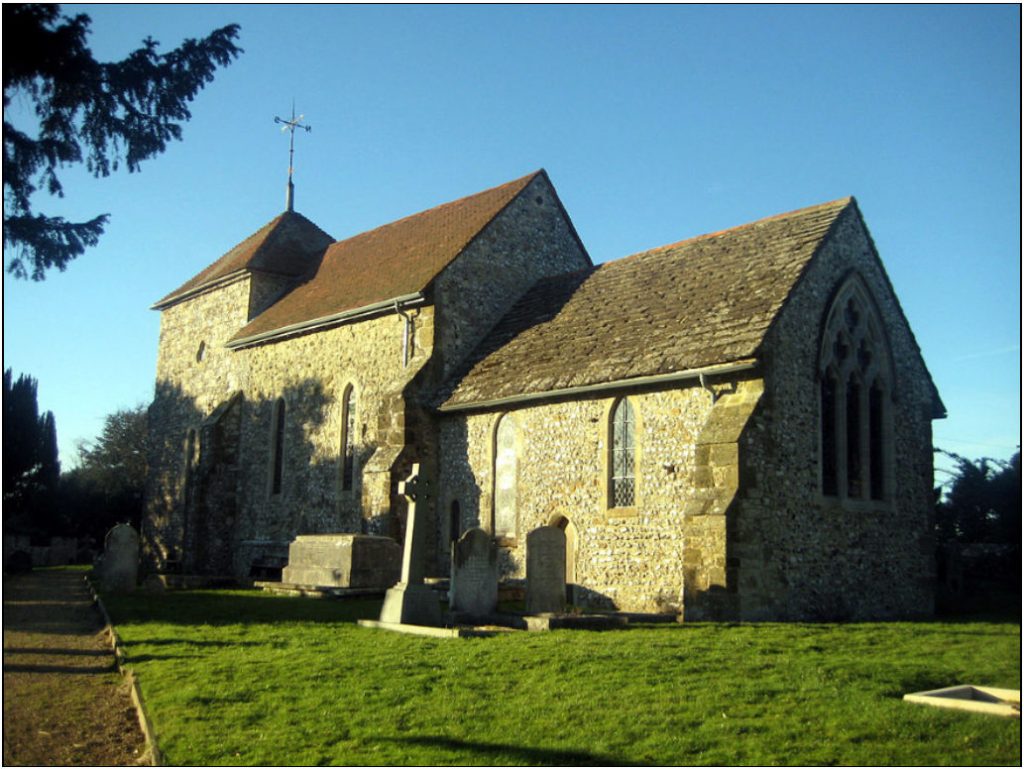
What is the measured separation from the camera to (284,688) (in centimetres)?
1001

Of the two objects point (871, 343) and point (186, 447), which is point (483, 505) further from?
point (186, 447)

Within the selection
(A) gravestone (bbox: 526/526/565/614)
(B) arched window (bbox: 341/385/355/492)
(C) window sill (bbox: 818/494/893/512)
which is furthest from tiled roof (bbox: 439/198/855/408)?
(A) gravestone (bbox: 526/526/565/614)

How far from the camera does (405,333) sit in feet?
80.0

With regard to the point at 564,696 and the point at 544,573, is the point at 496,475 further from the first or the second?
the point at 564,696

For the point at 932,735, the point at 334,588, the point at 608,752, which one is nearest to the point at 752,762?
the point at 608,752

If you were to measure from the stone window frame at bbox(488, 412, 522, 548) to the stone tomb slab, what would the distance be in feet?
40.0

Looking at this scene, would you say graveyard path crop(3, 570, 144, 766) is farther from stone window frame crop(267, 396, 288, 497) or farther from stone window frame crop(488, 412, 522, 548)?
stone window frame crop(267, 396, 288, 497)

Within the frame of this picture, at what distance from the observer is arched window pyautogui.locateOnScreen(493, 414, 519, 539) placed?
70.4ft

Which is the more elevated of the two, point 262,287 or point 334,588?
point 262,287

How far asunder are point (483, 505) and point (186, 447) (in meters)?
14.1

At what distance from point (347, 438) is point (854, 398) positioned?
12123mm

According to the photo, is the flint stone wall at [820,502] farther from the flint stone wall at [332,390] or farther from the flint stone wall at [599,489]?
the flint stone wall at [332,390]

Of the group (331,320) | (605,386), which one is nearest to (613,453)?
(605,386)

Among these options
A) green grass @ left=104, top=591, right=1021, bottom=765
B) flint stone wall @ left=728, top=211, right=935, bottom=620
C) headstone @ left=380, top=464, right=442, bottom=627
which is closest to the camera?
→ green grass @ left=104, top=591, right=1021, bottom=765
